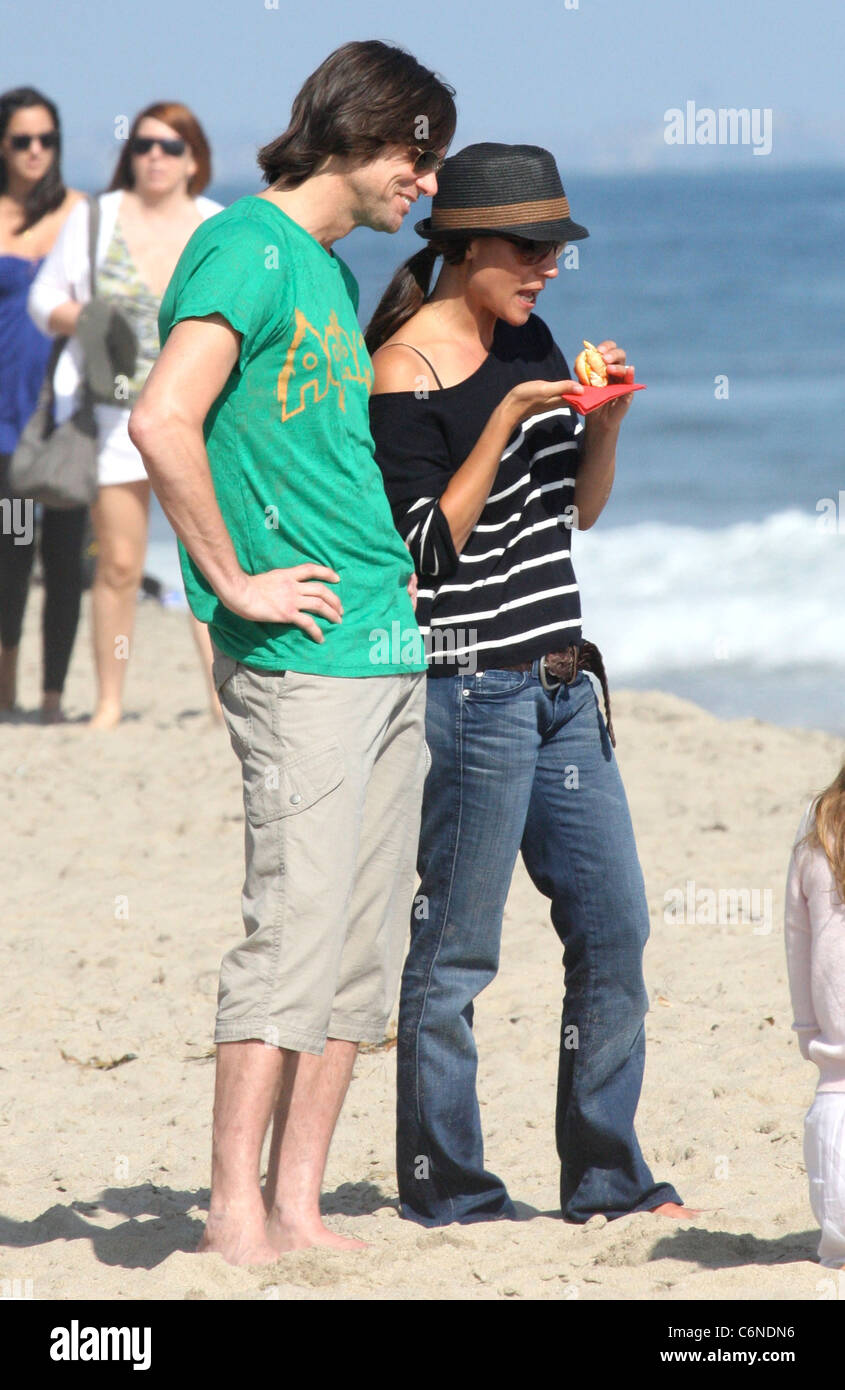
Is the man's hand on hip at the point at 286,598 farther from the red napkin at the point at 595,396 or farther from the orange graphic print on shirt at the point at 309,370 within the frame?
the red napkin at the point at 595,396

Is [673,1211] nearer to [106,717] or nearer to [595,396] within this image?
[595,396]

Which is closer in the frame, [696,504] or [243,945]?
[243,945]

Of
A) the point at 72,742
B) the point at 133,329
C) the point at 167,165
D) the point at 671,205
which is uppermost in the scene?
the point at 671,205

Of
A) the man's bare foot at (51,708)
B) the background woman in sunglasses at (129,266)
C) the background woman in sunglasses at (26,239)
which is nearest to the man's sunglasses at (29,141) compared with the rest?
the background woman in sunglasses at (26,239)

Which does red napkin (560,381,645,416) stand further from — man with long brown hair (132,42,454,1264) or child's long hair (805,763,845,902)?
child's long hair (805,763,845,902)

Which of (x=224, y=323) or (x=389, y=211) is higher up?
(x=389, y=211)

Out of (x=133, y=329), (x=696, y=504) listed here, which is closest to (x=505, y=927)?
(x=133, y=329)

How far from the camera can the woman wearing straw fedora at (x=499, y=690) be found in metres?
2.77

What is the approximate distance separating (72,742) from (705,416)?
1476cm

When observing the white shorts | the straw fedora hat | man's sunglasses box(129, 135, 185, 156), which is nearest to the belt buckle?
the straw fedora hat

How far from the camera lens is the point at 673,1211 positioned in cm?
301

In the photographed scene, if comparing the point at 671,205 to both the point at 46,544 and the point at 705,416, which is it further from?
the point at 46,544

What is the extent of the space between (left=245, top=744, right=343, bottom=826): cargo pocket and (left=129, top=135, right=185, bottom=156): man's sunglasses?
15.2 ft
